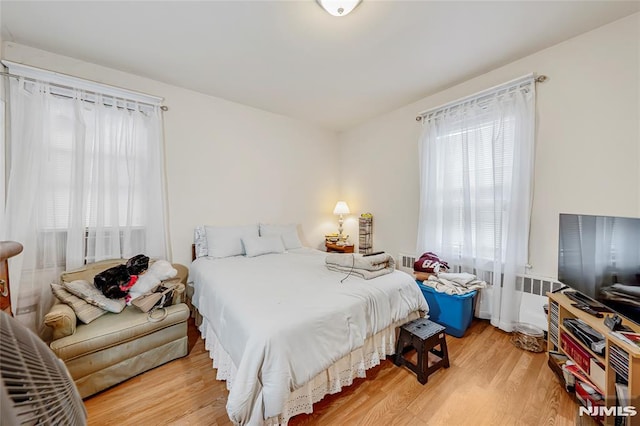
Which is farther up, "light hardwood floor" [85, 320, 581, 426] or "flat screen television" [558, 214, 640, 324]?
"flat screen television" [558, 214, 640, 324]

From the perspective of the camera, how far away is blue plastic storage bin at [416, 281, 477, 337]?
2.28 meters

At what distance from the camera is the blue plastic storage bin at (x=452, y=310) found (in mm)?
2275

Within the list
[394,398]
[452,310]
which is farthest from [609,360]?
[394,398]

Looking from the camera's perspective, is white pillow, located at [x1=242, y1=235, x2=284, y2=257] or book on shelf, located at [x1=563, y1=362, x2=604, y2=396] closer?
book on shelf, located at [x1=563, y1=362, x2=604, y2=396]

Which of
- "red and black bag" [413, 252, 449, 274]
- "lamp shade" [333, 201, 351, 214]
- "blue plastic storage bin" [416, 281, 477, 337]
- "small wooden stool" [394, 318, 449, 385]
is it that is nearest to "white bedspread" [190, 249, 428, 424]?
"small wooden stool" [394, 318, 449, 385]

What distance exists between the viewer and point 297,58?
2248 mm

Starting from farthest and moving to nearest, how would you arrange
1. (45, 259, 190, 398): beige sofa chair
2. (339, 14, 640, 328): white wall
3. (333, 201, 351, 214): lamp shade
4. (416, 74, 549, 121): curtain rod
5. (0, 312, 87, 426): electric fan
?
1. (333, 201, 351, 214): lamp shade
2. (416, 74, 549, 121): curtain rod
3. (339, 14, 640, 328): white wall
4. (45, 259, 190, 398): beige sofa chair
5. (0, 312, 87, 426): electric fan

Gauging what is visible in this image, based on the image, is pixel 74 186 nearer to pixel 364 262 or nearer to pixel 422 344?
pixel 364 262

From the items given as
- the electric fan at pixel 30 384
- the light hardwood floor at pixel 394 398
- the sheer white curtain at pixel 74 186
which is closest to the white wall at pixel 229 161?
the sheer white curtain at pixel 74 186

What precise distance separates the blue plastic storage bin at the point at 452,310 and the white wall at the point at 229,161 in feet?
6.97

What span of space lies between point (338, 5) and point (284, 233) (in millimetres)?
2472

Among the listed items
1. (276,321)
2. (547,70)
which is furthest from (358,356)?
(547,70)

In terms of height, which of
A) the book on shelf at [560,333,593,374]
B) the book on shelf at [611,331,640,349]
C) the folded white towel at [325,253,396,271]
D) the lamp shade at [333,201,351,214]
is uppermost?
the lamp shade at [333,201,351,214]

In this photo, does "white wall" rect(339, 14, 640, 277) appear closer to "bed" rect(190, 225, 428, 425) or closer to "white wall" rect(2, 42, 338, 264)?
"bed" rect(190, 225, 428, 425)
